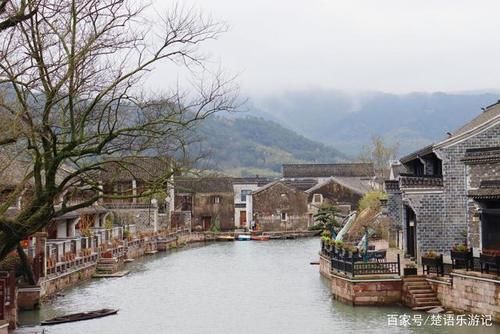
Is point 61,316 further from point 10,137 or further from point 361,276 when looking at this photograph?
point 10,137

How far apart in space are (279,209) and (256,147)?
10865cm

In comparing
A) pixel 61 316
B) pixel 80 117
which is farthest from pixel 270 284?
pixel 80 117

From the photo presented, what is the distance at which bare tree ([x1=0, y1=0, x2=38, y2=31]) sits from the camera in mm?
11062

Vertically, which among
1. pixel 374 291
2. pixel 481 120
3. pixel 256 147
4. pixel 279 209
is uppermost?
pixel 256 147

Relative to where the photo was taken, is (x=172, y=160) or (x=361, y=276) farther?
(x=361, y=276)

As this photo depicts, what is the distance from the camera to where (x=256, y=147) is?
177 metres

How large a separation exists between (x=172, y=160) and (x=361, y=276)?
1143cm

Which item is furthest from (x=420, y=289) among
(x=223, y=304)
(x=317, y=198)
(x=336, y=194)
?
(x=336, y=194)

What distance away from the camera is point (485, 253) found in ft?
71.4

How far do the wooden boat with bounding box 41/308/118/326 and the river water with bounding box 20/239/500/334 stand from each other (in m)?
0.25

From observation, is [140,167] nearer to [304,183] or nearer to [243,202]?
[243,202]

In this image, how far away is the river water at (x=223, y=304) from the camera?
71.3ft

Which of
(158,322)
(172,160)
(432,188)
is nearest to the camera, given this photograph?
(172,160)

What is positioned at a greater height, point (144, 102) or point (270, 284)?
point (144, 102)
